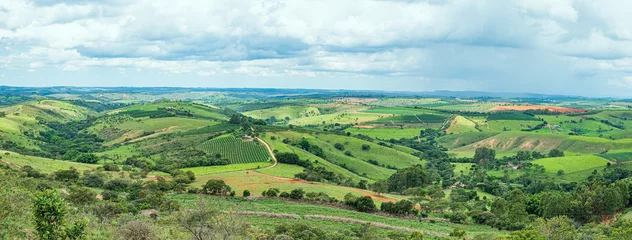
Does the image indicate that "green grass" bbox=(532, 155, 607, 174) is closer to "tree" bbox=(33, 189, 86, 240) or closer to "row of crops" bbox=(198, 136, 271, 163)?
"row of crops" bbox=(198, 136, 271, 163)

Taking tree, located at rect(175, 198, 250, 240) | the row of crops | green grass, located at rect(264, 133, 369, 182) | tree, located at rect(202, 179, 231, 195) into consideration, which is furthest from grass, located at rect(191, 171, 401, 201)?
tree, located at rect(175, 198, 250, 240)

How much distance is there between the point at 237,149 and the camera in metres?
180

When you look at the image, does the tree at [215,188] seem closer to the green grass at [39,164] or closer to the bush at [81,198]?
the bush at [81,198]

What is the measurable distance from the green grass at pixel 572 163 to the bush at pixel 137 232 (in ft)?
545

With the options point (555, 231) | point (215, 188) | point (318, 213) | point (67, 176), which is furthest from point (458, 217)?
point (67, 176)

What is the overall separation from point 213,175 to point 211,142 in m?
65.8

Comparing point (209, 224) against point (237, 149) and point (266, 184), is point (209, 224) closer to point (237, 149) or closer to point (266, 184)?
point (266, 184)

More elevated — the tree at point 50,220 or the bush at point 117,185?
the tree at point 50,220

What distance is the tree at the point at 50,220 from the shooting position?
35344mm

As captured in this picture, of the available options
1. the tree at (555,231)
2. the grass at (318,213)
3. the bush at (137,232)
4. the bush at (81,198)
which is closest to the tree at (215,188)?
the grass at (318,213)

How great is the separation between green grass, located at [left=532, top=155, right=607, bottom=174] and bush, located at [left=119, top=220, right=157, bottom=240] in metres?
166

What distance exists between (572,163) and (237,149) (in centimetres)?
13355

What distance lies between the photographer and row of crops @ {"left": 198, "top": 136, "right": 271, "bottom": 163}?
6511 inches

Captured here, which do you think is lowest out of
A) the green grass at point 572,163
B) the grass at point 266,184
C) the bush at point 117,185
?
the green grass at point 572,163
